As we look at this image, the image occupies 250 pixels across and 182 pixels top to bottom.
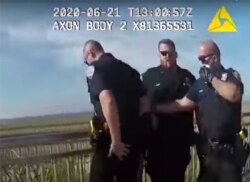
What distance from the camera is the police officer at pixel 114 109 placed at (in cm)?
323

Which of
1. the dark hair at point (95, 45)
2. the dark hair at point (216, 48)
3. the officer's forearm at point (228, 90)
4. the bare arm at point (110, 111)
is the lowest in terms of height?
the bare arm at point (110, 111)

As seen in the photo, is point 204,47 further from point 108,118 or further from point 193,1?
point 108,118

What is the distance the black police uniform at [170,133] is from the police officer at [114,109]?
8 centimetres

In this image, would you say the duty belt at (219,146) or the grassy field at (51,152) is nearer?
the grassy field at (51,152)

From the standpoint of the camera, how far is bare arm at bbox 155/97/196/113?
3.27 metres

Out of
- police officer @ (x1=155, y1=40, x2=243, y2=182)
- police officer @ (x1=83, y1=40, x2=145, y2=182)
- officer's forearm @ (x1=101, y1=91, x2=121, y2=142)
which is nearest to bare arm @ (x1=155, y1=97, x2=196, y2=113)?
police officer @ (x1=155, y1=40, x2=243, y2=182)

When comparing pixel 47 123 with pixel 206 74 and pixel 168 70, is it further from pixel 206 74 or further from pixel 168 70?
pixel 206 74

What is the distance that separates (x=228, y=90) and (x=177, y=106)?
0.27m

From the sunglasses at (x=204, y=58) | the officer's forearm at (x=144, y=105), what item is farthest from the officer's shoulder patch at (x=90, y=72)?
the sunglasses at (x=204, y=58)

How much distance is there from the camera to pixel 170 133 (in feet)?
Result: 10.8

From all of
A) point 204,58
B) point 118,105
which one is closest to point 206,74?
point 204,58

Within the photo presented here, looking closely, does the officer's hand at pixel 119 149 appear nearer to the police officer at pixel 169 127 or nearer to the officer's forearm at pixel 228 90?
the police officer at pixel 169 127

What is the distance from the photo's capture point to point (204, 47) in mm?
3303

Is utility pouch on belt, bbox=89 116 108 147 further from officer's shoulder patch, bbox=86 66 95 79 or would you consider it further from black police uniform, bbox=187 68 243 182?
black police uniform, bbox=187 68 243 182
